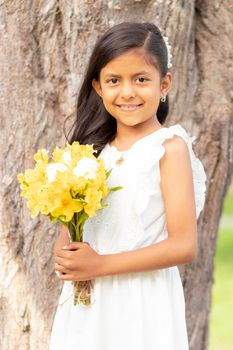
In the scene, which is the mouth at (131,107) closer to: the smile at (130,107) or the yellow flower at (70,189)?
the smile at (130,107)

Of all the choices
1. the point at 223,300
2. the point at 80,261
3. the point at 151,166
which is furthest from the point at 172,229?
the point at 223,300

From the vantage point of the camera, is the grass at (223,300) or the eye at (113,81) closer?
the eye at (113,81)

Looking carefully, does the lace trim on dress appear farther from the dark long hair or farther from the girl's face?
the dark long hair

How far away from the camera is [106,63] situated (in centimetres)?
380

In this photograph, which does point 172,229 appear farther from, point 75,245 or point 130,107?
point 130,107

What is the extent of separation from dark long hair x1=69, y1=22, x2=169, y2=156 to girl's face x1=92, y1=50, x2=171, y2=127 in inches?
1.3

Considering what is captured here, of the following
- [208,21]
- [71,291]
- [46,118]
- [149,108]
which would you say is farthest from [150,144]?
[208,21]

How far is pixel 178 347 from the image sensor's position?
3.79 m

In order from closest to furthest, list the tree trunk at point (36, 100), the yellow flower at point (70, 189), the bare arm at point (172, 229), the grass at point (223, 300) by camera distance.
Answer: the yellow flower at point (70, 189) → the bare arm at point (172, 229) → the tree trunk at point (36, 100) → the grass at point (223, 300)

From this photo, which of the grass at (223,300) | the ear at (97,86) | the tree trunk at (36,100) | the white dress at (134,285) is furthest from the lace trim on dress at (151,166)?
the grass at (223,300)

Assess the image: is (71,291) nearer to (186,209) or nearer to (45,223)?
(186,209)

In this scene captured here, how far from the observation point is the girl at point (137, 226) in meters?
3.67

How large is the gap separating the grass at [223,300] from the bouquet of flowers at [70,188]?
2.91 m

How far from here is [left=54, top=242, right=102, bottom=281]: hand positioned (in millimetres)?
3629
